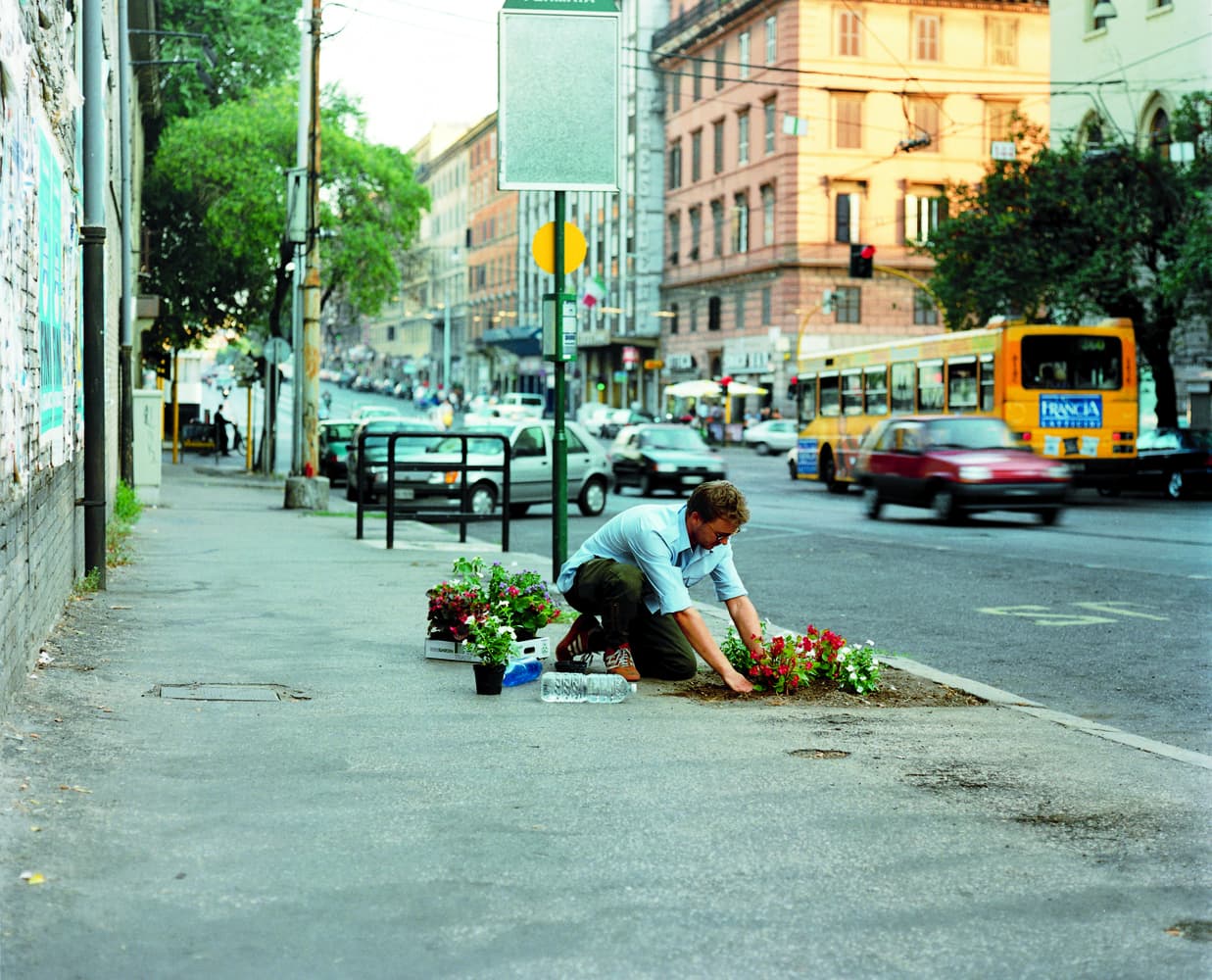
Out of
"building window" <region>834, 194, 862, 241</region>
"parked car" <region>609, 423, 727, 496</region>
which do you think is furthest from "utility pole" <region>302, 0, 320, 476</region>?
"building window" <region>834, 194, 862, 241</region>

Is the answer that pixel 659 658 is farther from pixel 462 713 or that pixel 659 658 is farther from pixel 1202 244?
pixel 1202 244

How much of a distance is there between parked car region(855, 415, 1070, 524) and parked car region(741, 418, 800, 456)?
32649 mm

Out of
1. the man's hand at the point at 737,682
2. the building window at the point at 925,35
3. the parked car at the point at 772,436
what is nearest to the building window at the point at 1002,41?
the building window at the point at 925,35

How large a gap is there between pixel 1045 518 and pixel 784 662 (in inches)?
642

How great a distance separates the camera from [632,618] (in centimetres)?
→ 854

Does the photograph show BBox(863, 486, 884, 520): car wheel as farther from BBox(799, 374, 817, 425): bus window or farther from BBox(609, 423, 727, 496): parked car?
BBox(799, 374, 817, 425): bus window

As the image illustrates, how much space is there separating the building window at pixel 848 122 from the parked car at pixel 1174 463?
36.7 m

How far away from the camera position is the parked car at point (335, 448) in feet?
120

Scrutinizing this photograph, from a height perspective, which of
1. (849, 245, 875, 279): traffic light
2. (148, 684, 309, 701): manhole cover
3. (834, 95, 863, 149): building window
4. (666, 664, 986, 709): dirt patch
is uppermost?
(834, 95, 863, 149): building window

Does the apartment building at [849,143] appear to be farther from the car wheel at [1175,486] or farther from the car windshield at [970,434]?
the car windshield at [970,434]

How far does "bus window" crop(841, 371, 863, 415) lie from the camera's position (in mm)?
35344

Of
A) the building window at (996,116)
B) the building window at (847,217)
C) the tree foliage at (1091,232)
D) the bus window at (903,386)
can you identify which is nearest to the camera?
the bus window at (903,386)

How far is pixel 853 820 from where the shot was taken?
567cm

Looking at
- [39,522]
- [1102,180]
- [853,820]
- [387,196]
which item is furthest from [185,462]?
[853,820]
